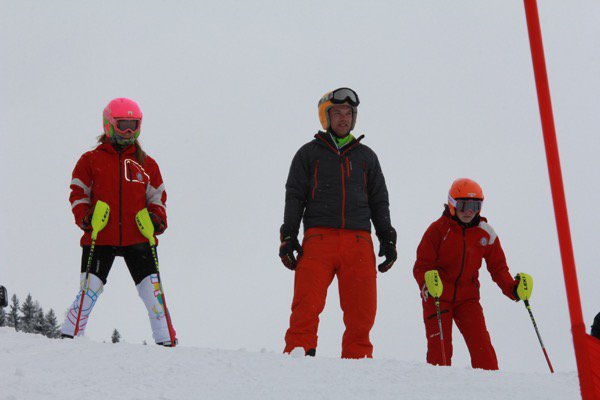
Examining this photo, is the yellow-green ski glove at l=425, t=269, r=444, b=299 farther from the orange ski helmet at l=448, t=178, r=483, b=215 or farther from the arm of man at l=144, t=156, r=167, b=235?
the arm of man at l=144, t=156, r=167, b=235

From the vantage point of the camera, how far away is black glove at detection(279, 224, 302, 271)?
595 cm

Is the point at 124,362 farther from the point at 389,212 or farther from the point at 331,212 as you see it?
the point at 389,212

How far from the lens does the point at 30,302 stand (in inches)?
1206

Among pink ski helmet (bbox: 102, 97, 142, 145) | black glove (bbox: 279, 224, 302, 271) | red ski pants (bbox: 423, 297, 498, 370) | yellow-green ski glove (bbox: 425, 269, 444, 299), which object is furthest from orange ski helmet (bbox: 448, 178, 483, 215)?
pink ski helmet (bbox: 102, 97, 142, 145)

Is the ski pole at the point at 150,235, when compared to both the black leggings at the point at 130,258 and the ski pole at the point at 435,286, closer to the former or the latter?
the black leggings at the point at 130,258

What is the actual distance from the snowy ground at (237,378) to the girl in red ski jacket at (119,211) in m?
1.39

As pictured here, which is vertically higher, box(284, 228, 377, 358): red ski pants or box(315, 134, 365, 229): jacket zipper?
box(315, 134, 365, 229): jacket zipper

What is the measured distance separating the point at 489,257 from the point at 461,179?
880 millimetres

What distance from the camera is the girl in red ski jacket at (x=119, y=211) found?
6184 mm

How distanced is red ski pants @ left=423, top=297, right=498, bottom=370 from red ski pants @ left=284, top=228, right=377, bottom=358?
156cm

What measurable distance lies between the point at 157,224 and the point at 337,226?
1688 millimetres

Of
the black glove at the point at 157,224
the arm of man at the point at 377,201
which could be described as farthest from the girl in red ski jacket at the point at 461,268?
the black glove at the point at 157,224

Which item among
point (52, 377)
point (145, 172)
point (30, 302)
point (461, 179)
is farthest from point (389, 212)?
point (30, 302)

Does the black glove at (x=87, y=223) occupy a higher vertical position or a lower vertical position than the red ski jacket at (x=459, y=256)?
higher
